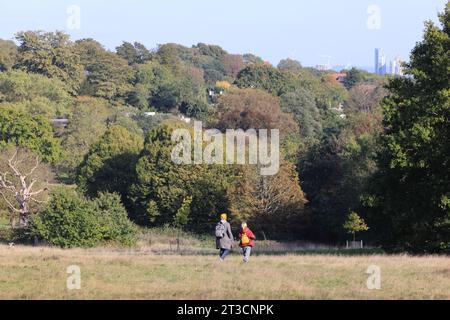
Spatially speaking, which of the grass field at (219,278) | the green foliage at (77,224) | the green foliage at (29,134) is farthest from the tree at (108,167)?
the grass field at (219,278)

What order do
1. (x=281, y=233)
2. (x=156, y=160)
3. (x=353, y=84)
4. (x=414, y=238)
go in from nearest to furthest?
(x=414, y=238) → (x=281, y=233) → (x=156, y=160) → (x=353, y=84)

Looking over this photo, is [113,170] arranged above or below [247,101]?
below

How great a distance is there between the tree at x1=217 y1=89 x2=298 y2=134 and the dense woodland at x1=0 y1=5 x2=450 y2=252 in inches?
7.6

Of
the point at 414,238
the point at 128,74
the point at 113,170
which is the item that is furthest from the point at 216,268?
the point at 128,74

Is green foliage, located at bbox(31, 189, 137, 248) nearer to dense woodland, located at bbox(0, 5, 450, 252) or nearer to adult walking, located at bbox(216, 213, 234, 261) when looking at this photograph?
dense woodland, located at bbox(0, 5, 450, 252)

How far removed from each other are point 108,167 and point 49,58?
58.2 m

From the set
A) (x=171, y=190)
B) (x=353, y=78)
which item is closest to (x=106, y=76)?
(x=353, y=78)

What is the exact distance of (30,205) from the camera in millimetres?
58844

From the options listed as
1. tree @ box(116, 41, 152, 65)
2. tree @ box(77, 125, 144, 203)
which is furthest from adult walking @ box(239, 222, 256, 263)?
tree @ box(116, 41, 152, 65)

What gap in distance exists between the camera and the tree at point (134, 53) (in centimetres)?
17175

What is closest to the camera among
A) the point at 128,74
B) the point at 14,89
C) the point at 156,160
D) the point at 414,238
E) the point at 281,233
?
the point at 414,238

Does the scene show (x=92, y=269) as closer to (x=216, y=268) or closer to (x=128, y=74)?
(x=216, y=268)

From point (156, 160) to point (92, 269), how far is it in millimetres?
44474

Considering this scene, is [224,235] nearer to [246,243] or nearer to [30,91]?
[246,243]
